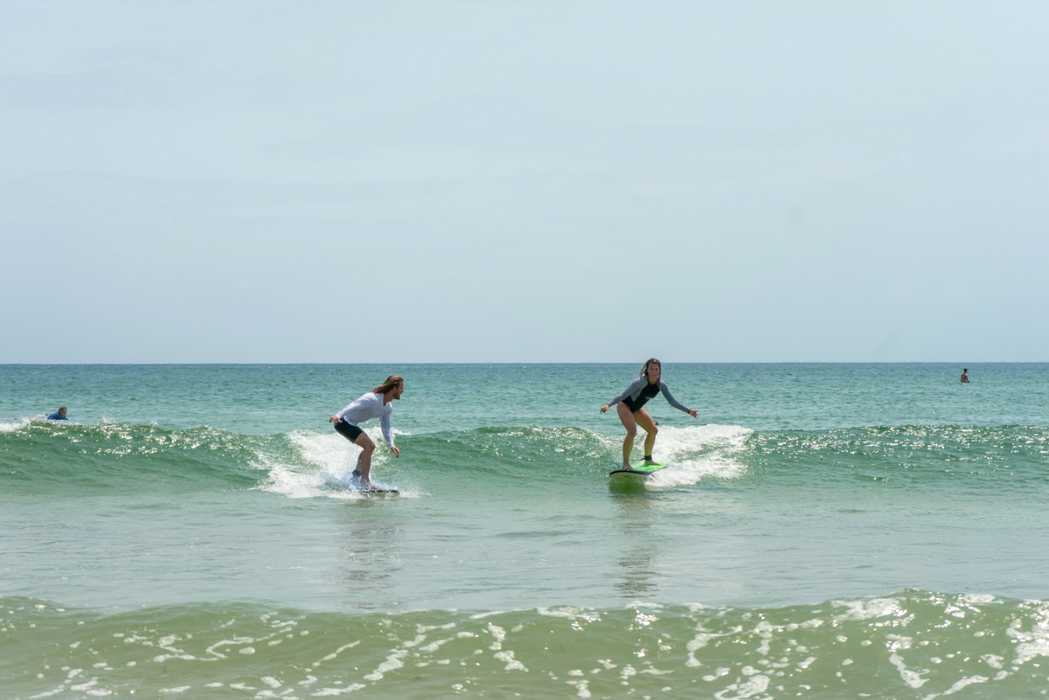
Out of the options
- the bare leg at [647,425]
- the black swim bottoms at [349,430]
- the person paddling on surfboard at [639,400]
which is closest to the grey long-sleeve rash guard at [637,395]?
the person paddling on surfboard at [639,400]

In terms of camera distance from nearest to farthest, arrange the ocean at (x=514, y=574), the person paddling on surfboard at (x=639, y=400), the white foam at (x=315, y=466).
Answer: the ocean at (x=514, y=574) → the white foam at (x=315, y=466) → the person paddling on surfboard at (x=639, y=400)

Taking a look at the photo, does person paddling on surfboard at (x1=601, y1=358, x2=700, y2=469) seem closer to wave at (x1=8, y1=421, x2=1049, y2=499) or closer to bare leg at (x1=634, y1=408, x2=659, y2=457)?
bare leg at (x1=634, y1=408, x2=659, y2=457)

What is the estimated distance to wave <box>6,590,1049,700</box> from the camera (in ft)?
19.4

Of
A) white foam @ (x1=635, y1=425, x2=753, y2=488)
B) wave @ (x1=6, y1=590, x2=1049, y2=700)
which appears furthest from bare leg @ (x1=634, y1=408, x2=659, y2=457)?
wave @ (x1=6, y1=590, x2=1049, y2=700)

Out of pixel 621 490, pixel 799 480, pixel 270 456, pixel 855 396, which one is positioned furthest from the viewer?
pixel 855 396

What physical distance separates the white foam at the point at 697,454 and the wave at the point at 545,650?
949 cm

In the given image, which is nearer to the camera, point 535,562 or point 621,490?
point 535,562

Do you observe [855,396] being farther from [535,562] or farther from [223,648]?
[223,648]

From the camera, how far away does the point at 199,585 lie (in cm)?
805

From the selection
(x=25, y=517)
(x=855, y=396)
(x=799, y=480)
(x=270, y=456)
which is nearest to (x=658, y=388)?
(x=799, y=480)

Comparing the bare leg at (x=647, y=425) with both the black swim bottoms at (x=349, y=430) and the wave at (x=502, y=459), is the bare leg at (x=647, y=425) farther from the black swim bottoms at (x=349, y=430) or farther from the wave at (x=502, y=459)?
the black swim bottoms at (x=349, y=430)

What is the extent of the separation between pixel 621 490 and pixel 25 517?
860 centimetres

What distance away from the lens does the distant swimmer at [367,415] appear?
48.0 feet

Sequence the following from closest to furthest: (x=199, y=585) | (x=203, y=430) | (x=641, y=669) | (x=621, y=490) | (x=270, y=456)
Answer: (x=641, y=669)
(x=199, y=585)
(x=621, y=490)
(x=270, y=456)
(x=203, y=430)
